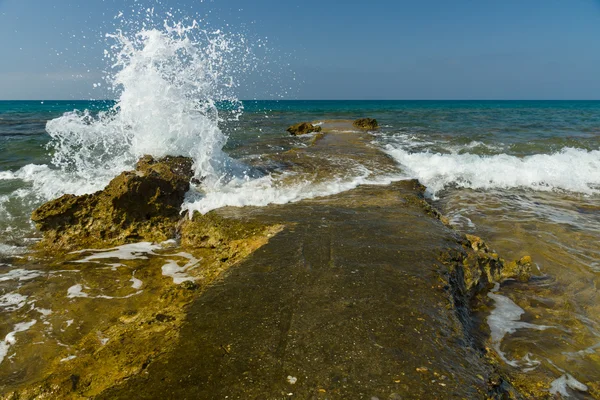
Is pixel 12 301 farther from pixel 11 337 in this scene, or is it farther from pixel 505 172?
pixel 505 172

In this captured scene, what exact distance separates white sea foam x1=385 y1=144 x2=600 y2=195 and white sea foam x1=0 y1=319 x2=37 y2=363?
7722mm

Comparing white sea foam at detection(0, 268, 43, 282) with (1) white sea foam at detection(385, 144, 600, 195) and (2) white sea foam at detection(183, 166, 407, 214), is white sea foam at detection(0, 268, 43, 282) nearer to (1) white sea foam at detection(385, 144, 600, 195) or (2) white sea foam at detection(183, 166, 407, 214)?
(2) white sea foam at detection(183, 166, 407, 214)

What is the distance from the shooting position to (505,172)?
979 cm

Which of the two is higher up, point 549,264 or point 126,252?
point 126,252

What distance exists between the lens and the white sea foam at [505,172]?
9242 millimetres

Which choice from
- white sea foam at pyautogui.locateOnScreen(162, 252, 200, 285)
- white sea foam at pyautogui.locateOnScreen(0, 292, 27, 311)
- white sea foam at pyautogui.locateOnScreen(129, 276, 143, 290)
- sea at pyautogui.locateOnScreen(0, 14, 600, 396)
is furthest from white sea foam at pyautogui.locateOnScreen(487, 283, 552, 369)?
white sea foam at pyautogui.locateOnScreen(0, 292, 27, 311)

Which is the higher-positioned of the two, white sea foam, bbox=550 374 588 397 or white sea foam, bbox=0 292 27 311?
white sea foam, bbox=0 292 27 311

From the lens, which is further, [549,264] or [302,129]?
[302,129]

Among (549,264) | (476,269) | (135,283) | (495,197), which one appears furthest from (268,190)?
(495,197)

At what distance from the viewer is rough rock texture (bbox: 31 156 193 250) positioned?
16.5ft

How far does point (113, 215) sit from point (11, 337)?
7.50 feet

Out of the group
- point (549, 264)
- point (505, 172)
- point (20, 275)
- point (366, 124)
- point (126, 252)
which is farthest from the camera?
point (366, 124)

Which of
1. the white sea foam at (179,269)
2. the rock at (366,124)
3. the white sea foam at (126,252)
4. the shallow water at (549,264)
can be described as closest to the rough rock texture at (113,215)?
the white sea foam at (126,252)

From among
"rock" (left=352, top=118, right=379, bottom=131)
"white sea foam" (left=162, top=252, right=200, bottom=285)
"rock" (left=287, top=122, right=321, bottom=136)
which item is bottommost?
"white sea foam" (left=162, top=252, right=200, bottom=285)
